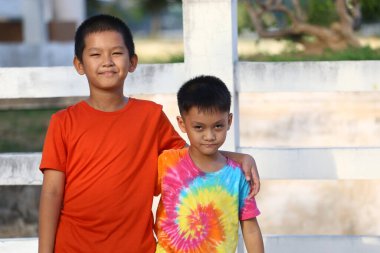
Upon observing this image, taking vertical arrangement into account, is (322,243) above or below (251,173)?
below

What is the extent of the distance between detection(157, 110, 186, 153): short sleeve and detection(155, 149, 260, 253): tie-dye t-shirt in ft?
0.23

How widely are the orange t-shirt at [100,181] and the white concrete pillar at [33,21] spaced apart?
10897mm

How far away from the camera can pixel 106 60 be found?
2990 mm

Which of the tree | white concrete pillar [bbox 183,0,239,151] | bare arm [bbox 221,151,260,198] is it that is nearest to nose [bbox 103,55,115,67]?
bare arm [bbox 221,151,260,198]

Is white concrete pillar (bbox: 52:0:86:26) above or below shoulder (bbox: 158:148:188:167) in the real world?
above

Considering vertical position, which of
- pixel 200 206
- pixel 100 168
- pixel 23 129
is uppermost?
pixel 100 168

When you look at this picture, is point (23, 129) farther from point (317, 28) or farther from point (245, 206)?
point (245, 206)

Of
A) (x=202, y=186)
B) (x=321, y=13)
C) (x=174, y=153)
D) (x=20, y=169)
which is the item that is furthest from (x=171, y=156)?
(x=321, y=13)

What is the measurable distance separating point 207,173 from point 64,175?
409mm

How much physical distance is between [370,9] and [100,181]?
7.41 metres

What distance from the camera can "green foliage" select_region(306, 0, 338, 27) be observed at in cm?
1028

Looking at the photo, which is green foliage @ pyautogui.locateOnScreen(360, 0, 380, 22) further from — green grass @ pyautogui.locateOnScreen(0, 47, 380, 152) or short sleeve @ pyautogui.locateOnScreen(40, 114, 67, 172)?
short sleeve @ pyautogui.locateOnScreen(40, 114, 67, 172)

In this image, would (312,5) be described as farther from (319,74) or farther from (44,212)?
(44,212)

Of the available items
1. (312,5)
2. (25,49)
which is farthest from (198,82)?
(25,49)
